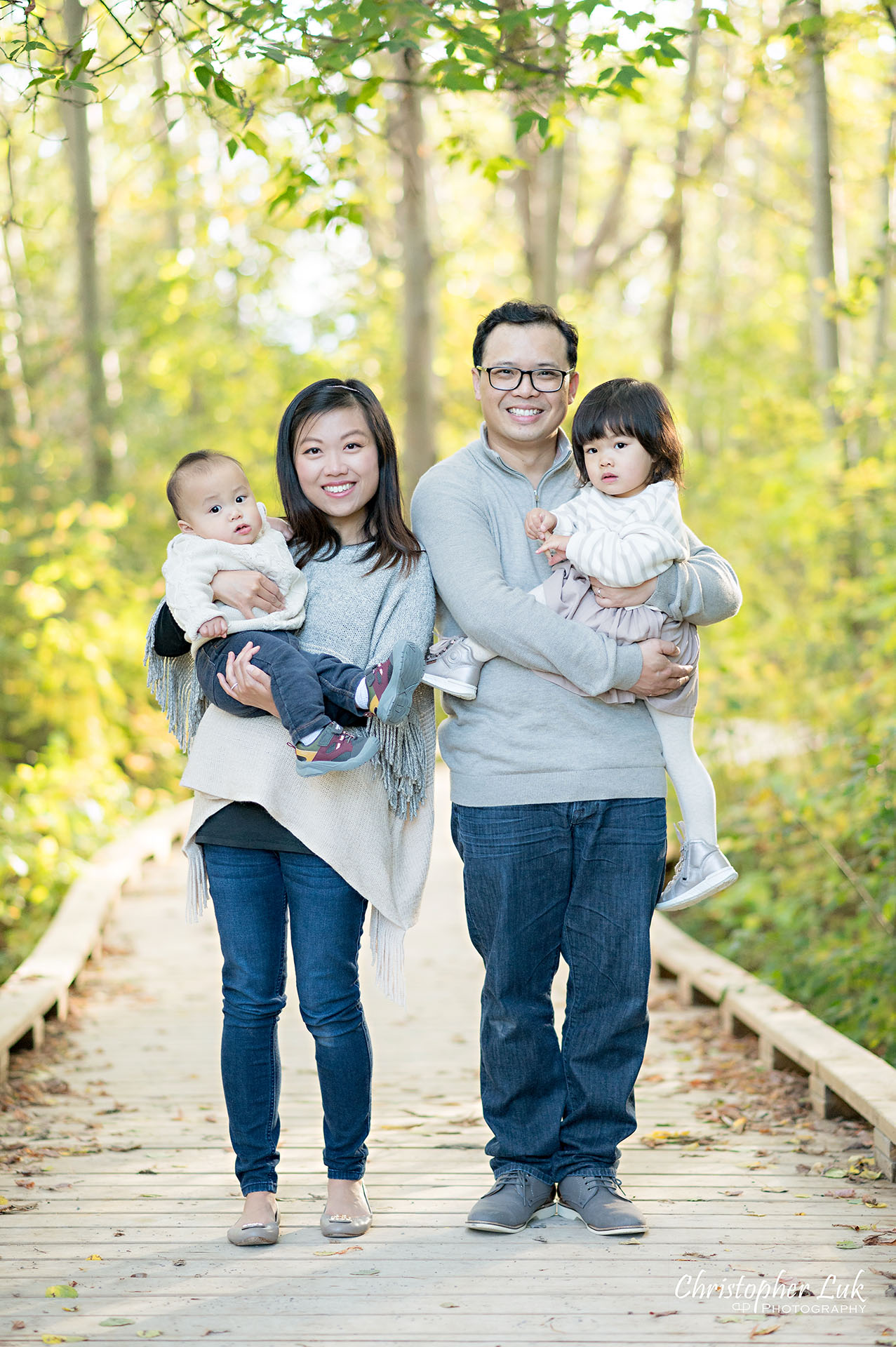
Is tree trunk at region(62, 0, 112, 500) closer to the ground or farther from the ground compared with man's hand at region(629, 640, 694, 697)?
farther from the ground

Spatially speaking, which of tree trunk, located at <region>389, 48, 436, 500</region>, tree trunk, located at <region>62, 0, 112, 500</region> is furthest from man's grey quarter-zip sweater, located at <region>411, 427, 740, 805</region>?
tree trunk, located at <region>62, 0, 112, 500</region>

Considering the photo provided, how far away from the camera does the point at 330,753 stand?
2.63 meters

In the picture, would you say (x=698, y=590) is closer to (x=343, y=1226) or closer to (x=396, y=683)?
(x=396, y=683)

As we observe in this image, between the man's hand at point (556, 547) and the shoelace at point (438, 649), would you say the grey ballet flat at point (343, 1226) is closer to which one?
the shoelace at point (438, 649)

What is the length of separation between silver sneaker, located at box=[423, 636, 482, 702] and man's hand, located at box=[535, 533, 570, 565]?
0.27 m

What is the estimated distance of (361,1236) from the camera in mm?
2873

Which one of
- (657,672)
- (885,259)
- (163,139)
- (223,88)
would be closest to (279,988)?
(657,672)

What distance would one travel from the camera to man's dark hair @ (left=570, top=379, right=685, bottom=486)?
279cm

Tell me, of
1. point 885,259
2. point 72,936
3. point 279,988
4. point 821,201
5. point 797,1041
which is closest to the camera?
point 279,988

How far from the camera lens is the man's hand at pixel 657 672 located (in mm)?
2768

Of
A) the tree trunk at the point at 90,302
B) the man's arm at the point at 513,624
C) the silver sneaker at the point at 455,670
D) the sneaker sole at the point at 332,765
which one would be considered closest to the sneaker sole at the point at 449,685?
the silver sneaker at the point at 455,670

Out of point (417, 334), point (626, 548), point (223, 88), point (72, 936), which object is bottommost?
point (72, 936)

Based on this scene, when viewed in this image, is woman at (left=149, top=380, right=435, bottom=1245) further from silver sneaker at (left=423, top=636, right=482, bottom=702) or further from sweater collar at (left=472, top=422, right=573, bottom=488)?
sweater collar at (left=472, top=422, right=573, bottom=488)

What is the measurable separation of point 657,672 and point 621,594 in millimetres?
195
